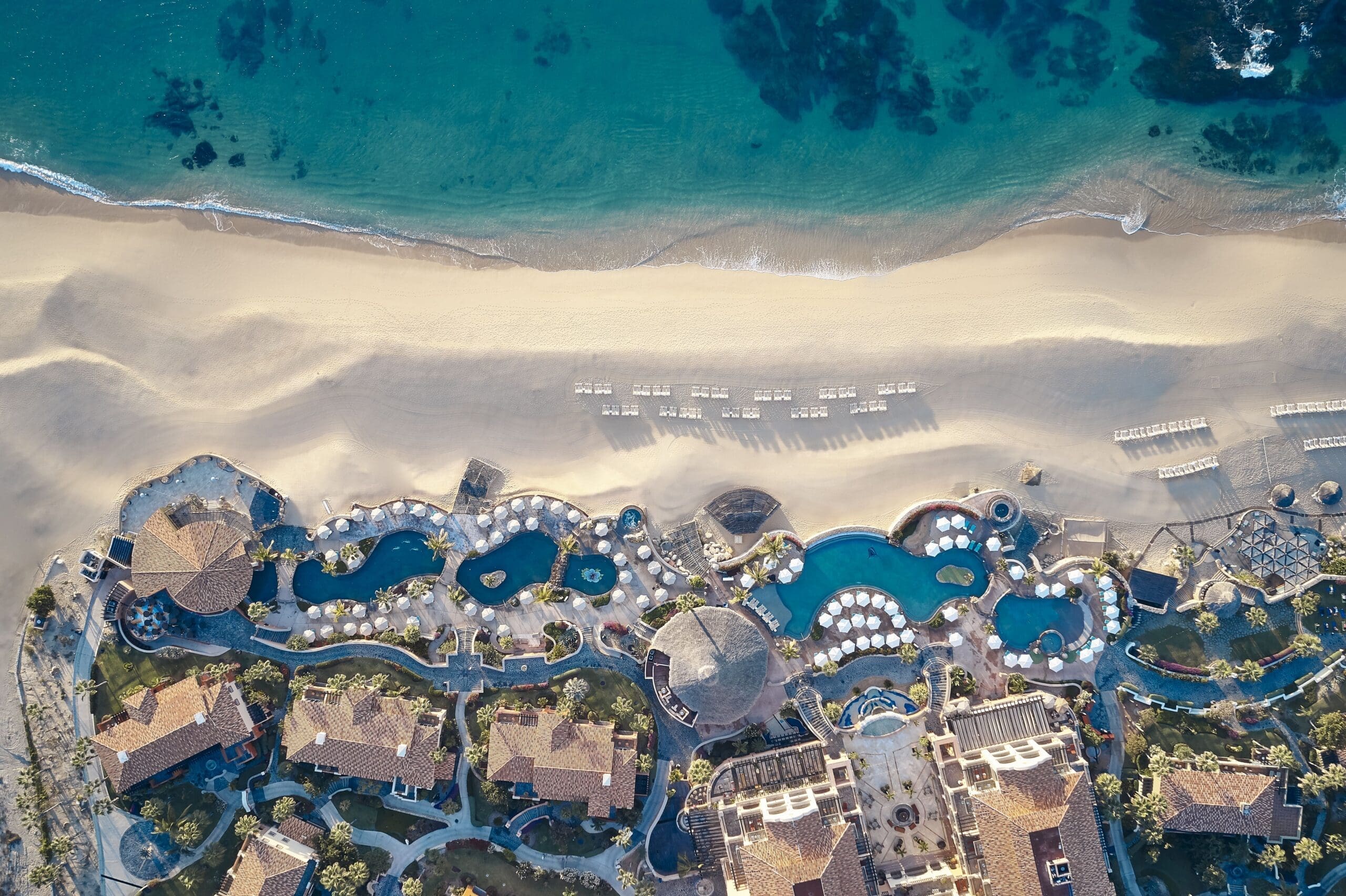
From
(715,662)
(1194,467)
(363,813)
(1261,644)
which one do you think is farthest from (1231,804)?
(363,813)

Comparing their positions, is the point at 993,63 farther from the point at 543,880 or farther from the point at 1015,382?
the point at 543,880

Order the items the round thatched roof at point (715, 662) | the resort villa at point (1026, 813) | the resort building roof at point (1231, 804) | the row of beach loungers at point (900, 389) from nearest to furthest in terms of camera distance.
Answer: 1. the resort villa at point (1026, 813)
2. the resort building roof at point (1231, 804)
3. the round thatched roof at point (715, 662)
4. the row of beach loungers at point (900, 389)

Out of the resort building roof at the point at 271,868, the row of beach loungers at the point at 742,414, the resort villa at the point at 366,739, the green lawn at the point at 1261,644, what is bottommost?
the resort building roof at the point at 271,868

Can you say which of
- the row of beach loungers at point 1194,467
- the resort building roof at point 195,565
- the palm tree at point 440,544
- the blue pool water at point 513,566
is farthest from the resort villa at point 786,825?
the resort building roof at point 195,565

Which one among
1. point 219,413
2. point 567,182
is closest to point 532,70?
point 567,182

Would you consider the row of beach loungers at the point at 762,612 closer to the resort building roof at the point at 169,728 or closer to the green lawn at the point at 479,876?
the green lawn at the point at 479,876

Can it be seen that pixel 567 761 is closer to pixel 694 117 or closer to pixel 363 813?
pixel 363 813

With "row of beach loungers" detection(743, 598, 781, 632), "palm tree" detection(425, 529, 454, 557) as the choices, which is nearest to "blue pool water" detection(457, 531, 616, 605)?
"palm tree" detection(425, 529, 454, 557)
